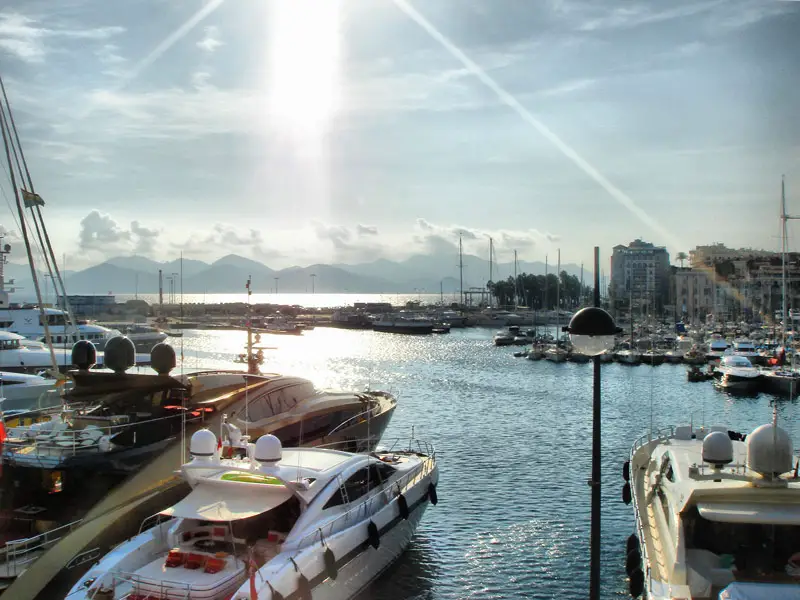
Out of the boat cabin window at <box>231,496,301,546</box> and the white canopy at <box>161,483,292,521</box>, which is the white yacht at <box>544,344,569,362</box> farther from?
the white canopy at <box>161,483,292,521</box>

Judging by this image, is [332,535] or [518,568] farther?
[518,568]

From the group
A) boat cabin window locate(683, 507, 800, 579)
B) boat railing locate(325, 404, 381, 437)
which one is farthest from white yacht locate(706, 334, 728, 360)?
boat cabin window locate(683, 507, 800, 579)

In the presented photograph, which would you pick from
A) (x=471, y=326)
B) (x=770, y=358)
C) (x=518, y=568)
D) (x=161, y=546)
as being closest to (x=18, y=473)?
(x=161, y=546)

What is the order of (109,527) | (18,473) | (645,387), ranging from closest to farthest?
(109,527) < (18,473) < (645,387)

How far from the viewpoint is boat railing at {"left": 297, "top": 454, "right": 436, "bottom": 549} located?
1341cm

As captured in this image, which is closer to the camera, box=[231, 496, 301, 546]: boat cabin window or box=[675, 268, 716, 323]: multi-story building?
box=[231, 496, 301, 546]: boat cabin window

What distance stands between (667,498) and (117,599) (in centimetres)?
972

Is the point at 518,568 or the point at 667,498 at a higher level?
the point at 667,498

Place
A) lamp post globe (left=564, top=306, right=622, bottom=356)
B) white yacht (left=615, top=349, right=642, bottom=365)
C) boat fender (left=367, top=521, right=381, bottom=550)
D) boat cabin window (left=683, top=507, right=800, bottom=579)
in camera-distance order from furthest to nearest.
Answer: white yacht (left=615, top=349, right=642, bottom=365), boat fender (left=367, top=521, right=381, bottom=550), boat cabin window (left=683, top=507, right=800, bottom=579), lamp post globe (left=564, top=306, right=622, bottom=356)

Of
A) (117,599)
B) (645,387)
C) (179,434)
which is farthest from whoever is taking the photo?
(645,387)

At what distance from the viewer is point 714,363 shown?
6925 cm

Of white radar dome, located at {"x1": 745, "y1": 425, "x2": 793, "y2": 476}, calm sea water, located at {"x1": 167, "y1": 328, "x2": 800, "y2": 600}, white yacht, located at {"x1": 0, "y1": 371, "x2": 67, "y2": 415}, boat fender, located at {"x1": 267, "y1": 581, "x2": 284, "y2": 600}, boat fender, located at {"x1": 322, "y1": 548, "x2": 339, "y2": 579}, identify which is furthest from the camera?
white yacht, located at {"x1": 0, "y1": 371, "x2": 67, "y2": 415}

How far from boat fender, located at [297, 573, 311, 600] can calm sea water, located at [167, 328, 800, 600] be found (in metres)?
4.04

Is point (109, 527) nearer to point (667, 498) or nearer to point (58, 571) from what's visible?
point (58, 571)
